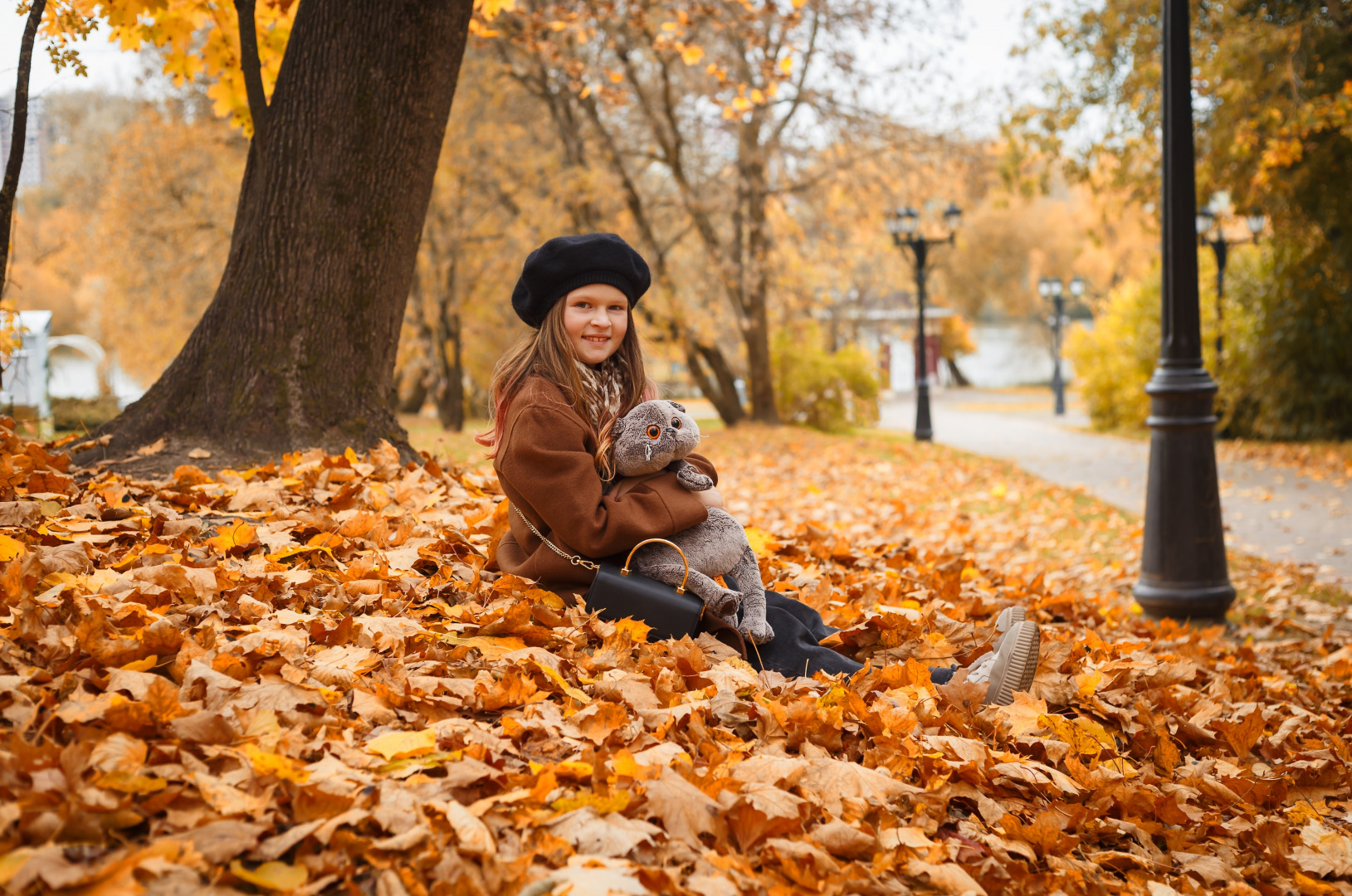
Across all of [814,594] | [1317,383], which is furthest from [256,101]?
[1317,383]

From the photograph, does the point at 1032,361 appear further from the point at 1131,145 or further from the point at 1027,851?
the point at 1027,851

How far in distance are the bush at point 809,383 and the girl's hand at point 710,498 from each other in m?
16.8

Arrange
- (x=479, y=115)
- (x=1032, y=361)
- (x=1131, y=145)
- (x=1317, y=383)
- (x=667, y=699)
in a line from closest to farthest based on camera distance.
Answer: (x=667, y=699), (x=1131, y=145), (x=1317, y=383), (x=479, y=115), (x=1032, y=361)

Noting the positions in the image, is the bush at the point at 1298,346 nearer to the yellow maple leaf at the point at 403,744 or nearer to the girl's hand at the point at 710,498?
the girl's hand at the point at 710,498

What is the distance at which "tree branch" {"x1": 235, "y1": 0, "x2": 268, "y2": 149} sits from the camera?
5031mm

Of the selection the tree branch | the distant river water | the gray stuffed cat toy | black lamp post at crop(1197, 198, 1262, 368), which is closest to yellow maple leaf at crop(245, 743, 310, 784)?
the gray stuffed cat toy

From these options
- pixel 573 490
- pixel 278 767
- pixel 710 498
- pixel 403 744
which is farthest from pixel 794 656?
pixel 278 767

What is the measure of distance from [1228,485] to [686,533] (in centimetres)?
1096

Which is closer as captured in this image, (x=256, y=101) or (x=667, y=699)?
(x=667, y=699)

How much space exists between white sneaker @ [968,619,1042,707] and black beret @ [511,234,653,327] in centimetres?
160

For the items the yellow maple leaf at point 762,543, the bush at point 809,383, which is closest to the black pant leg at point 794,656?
the yellow maple leaf at point 762,543

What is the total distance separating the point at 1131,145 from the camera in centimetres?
1403

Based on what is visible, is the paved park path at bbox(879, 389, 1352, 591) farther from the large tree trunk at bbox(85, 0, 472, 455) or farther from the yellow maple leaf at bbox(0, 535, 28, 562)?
the yellow maple leaf at bbox(0, 535, 28, 562)

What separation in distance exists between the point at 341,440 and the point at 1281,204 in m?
14.4
